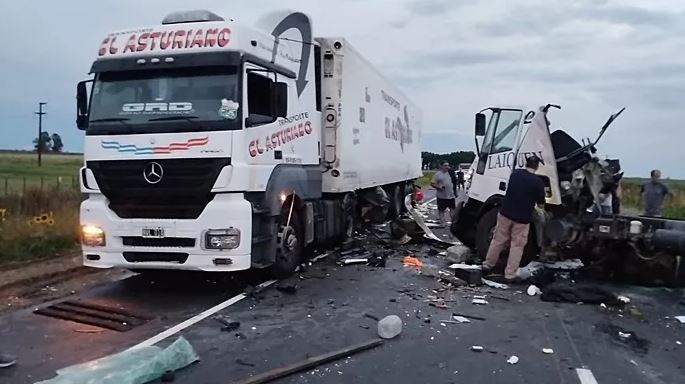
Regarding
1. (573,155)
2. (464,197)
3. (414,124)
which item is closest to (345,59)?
(464,197)

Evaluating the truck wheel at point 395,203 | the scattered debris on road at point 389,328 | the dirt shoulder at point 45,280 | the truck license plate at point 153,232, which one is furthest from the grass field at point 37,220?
the truck wheel at point 395,203

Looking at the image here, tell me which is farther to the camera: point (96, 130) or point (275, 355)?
point (96, 130)

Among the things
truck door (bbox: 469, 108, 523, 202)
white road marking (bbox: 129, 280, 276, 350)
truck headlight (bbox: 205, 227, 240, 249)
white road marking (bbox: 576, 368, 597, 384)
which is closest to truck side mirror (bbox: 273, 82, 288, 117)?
truck headlight (bbox: 205, 227, 240, 249)

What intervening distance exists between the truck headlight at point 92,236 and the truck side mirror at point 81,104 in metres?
1.30

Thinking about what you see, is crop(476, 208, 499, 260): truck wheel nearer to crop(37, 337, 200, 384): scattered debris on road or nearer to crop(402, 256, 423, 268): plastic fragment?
crop(402, 256, 423, 268): plastic fragment

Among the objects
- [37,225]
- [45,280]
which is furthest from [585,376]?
[37,225]

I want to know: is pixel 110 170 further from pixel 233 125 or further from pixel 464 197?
pixel 464 197

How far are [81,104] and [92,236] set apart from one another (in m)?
1.71

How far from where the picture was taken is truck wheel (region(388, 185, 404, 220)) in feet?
59.5

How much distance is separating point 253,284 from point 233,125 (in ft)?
7.84

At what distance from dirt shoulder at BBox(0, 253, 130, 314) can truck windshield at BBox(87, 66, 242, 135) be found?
2.20 metres

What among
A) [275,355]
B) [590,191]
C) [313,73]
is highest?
[313,73]

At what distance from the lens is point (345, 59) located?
38.9 feet

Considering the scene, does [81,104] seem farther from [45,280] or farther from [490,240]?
[490,240]
